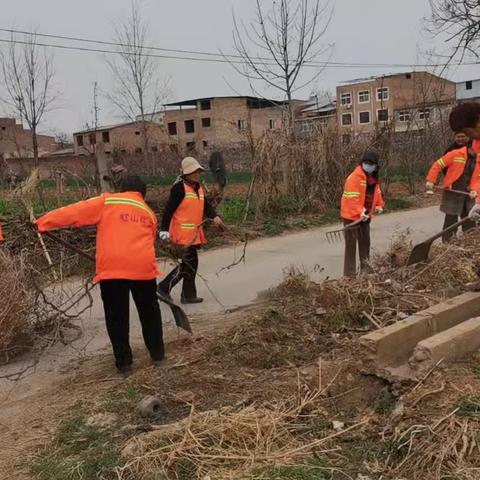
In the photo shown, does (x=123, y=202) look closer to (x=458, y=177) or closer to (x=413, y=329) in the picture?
(x=413, y=329)

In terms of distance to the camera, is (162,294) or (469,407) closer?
(469,407)

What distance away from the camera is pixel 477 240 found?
7.47 m

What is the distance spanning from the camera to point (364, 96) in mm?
83312

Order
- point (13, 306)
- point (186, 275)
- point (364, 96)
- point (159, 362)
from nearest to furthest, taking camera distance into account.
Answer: point (159, 362)
point (13, 306)
point (186, 275)
point (364, 96)

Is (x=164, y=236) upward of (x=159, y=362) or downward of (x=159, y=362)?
upward

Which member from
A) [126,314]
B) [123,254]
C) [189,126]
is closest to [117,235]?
[123,254]

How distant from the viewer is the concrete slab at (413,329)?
418 centimetres

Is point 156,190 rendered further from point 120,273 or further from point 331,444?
point 331,444

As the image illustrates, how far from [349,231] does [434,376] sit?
13.6 feet

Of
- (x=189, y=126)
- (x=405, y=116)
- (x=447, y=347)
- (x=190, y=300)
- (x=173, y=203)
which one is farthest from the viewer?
(x=189, y=126)

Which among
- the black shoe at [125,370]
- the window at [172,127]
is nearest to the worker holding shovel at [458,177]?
the black shoe at [125,370]

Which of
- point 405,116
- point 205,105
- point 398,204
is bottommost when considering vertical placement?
point 398,204

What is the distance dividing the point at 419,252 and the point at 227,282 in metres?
3.10

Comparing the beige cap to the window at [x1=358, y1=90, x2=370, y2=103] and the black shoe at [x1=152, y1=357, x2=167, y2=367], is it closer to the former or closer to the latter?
the black shoe at [x1=152, y1=357, x2=167, y2=367]
